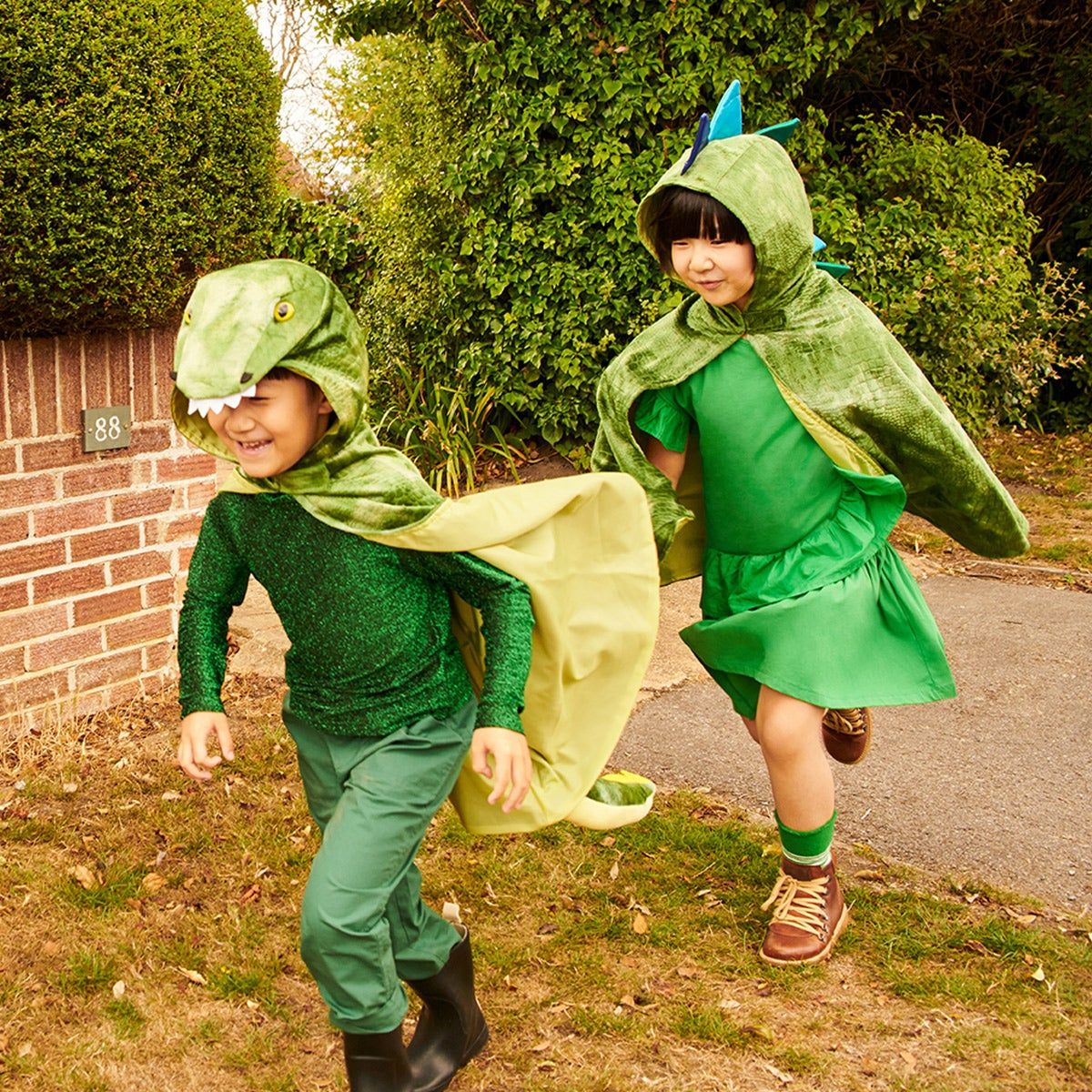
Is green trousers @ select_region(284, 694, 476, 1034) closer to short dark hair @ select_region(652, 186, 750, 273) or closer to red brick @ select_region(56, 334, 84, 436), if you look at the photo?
short dark hair @ select_region(652, 186, 750, 273)

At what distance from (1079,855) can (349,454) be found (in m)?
2.54

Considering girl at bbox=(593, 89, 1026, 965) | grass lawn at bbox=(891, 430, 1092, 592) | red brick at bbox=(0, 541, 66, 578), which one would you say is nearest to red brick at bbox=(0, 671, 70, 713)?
red brick at bbox=(0, 541, 66, 578)

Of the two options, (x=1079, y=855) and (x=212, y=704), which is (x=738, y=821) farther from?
(x=212, y=704)

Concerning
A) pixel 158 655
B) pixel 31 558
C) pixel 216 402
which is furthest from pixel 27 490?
pixel 216 402

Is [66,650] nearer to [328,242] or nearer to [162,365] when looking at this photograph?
[162,365]

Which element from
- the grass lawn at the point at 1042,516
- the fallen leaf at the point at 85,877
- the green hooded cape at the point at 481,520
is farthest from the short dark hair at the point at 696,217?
the grass lawn at the point at 1042,516

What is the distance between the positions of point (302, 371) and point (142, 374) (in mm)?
2447

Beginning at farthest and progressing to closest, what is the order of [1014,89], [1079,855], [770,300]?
[1014,89]
[1079,855]
[770,300]

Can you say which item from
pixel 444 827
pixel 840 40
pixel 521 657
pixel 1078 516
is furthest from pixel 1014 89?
pixel 521 657

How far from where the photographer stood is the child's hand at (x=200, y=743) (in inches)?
97.0

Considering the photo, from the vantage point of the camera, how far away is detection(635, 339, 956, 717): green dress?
9.90ft

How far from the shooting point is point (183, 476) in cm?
465

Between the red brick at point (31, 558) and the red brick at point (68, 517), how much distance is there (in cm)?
4

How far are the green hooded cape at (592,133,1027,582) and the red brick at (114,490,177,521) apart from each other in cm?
200
